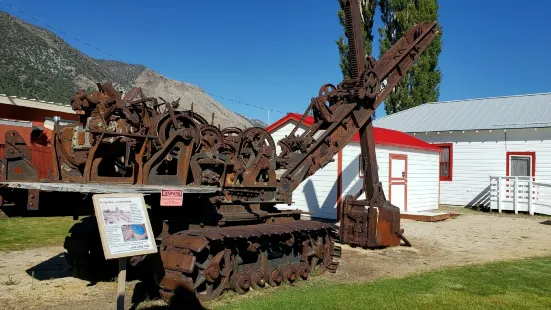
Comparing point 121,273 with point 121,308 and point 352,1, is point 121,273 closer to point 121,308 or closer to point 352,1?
point 121,308

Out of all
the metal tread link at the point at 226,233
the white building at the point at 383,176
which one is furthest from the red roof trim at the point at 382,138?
the metal tread link at the point at 226,233

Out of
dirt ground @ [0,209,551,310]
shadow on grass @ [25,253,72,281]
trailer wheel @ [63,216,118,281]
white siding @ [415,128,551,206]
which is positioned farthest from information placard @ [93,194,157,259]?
white siding @ [415,128,551,206]

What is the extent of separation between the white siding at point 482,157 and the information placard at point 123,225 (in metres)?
20.3

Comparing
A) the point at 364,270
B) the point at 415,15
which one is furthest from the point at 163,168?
the point at 415,15

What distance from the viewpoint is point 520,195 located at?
821 inches

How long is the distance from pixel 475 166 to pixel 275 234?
59.3ft

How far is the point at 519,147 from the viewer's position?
22.5 m

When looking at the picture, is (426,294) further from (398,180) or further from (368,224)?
(398,180)

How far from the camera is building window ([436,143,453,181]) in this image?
950 inches

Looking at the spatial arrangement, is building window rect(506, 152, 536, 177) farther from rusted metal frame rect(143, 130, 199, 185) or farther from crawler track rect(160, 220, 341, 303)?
rusted metal frame rect(143, 130, 199, 185)

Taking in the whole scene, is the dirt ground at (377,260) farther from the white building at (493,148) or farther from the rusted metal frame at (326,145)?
the white building at (493,148)

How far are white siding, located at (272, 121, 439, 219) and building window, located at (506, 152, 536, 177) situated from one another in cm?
498

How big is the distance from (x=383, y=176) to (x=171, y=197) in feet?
40.3

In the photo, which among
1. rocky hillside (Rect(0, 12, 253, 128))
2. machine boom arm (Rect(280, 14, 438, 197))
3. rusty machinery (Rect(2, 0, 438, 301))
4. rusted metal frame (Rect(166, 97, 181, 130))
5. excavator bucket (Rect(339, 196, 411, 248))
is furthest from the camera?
rocky hillside (Rect(0, 12, 253, 128))
